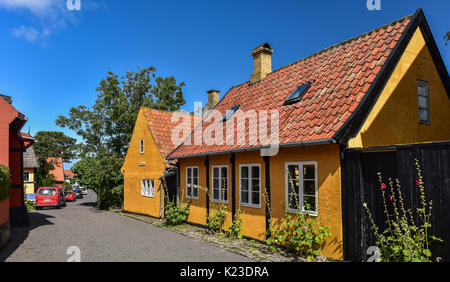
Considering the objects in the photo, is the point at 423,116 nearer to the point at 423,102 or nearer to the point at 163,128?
the point at 423,102

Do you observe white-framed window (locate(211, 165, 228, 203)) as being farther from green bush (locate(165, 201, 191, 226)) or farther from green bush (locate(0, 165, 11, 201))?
green bush (locate(0, 165, 11, 201))

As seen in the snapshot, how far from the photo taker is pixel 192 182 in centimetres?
1409

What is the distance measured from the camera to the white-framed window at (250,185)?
1036 centimetres

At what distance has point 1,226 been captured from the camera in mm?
9781

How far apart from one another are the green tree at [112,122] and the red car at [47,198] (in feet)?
7.70

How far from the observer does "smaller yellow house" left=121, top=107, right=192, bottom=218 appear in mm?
17406

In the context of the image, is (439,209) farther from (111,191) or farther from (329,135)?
(111,191)

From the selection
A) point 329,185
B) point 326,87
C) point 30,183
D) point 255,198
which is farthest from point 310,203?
point 30,183

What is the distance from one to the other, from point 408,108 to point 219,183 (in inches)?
265

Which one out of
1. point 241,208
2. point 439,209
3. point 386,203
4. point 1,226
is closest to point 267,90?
point 241,208

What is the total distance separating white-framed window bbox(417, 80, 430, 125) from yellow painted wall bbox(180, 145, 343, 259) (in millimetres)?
3556

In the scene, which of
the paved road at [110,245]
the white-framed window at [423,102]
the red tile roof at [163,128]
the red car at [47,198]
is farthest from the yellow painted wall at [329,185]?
the red car at [47,198]

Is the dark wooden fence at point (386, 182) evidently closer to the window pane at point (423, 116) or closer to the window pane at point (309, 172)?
the window pane at point (309, 172)

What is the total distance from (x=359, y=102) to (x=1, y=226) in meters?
10.8
